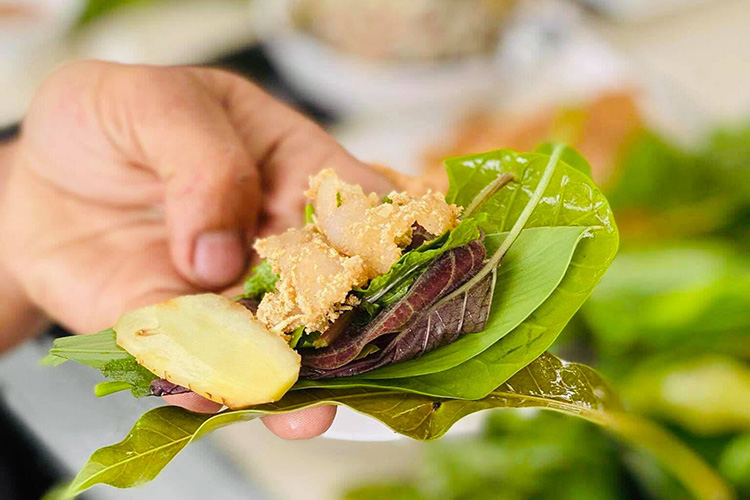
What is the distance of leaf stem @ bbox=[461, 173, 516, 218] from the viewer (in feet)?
1.25

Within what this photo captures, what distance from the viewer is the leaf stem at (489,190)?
0.38 m

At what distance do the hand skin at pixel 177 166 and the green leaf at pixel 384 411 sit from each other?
23 millimetres

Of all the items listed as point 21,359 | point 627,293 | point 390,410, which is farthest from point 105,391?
point 627,293

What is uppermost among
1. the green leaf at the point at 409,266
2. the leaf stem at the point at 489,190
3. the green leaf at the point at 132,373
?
the leaf stem at the point at 489,190

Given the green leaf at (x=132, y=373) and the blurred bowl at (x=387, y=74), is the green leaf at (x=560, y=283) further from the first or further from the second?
the blurred bowl at (x=387, y=74)

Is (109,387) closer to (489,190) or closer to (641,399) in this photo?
(489,190)

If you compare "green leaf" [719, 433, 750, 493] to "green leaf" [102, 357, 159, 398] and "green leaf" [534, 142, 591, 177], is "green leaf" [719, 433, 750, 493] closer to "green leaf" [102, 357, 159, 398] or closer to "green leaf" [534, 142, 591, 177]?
"green leaf" [534, 142, 591, 177]

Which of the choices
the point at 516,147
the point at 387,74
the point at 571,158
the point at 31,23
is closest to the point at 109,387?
the point at 571,158

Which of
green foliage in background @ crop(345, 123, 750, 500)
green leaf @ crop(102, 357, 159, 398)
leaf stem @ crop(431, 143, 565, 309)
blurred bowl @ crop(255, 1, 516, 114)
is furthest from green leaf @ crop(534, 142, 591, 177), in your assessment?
blurred bowl @ crop(255, 1, 516, 114)

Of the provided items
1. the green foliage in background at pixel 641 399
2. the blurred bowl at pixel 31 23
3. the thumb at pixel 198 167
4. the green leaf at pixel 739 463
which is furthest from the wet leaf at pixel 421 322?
the blurred bowl at pixel 31 23

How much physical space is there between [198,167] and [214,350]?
0.15 m

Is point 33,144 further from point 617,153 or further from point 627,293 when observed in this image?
point 617,153

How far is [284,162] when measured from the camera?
44cm

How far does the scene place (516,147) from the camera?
1.01m
